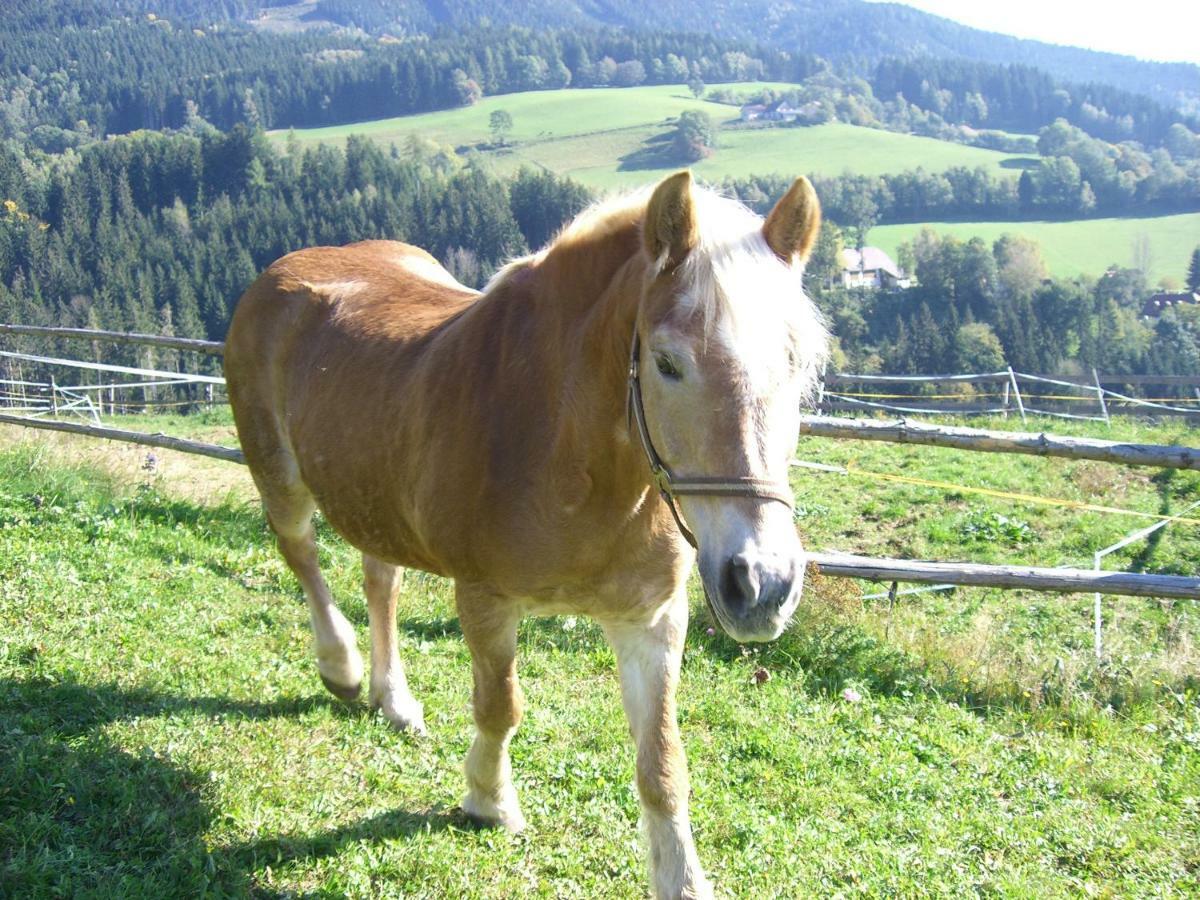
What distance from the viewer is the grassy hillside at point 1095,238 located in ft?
211

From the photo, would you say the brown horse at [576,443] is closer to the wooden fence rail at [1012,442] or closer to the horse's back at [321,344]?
the horse's back at [321,344]

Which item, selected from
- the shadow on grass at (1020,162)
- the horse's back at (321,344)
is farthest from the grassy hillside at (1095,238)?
the horse's back at (321,344)

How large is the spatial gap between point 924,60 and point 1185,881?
175 metres

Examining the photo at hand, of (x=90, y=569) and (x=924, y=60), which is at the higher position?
(x=924, y=60)

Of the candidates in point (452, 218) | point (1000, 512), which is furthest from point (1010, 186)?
point (1000, 512)

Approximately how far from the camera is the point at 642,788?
120 inches

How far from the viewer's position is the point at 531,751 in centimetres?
397

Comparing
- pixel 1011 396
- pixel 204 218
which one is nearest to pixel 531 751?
pixel 1011 396

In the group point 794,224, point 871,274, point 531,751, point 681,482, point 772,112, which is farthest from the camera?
point 772,112

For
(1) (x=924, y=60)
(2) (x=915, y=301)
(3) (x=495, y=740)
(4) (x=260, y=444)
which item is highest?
(1) (x=924, y=60)

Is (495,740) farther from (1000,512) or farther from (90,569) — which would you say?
(1000,512)

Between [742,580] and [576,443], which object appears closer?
[742,580]

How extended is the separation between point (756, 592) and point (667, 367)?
0.63 m

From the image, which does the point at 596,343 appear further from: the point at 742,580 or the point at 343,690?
the point at 343,690
